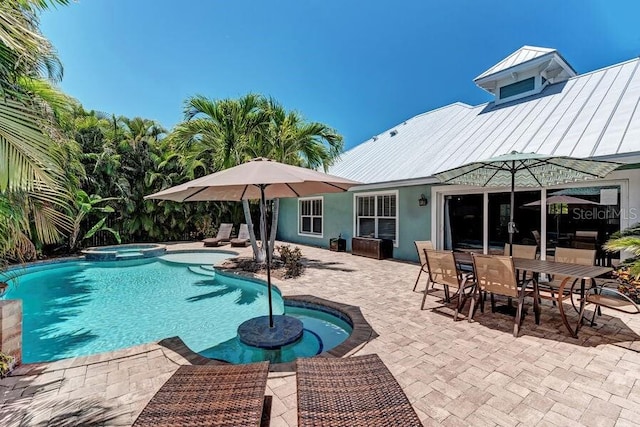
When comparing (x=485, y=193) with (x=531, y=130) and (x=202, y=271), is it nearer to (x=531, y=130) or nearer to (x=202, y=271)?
(x=531, y=130)

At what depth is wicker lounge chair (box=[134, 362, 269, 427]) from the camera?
6.93 feet

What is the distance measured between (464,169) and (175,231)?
1830 cm

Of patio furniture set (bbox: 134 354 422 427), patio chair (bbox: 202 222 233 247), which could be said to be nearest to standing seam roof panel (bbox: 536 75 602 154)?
patio furniture set (bbox: 134 354 422 427)

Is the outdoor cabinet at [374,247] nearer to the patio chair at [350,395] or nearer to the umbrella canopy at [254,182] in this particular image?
the umbrella canopy at [254,182]

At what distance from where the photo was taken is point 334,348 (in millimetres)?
4133

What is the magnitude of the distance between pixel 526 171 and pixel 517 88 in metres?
8.29

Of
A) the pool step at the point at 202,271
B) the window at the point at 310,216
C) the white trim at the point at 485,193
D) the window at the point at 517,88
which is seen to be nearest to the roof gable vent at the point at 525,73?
the window at the point at 517,88

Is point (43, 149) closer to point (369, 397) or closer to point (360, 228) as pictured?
point (369, 397)

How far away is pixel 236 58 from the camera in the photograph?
13953 mm

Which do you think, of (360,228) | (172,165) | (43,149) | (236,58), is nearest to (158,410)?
(43,149)

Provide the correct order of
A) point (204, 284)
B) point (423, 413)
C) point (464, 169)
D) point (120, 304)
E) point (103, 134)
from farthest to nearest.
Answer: point (103, 134), point (204, 284), point (120, 304), point (464, 169), point (423, 413)

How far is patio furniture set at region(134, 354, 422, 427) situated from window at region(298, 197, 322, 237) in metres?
13.3

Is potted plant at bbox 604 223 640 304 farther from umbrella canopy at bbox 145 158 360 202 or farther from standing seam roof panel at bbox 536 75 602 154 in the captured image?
umbrella canopy at bbox 145 158 360 202

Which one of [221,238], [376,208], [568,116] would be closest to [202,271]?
[221,238]
